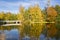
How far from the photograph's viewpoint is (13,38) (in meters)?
3.86

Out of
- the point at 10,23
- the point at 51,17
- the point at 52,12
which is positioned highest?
the point at 52,12

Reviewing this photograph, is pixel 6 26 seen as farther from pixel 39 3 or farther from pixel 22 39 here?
pixel 39 3

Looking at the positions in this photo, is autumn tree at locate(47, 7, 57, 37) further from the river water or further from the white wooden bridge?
the white wooden bridge

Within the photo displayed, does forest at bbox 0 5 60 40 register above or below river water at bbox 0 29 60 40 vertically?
above

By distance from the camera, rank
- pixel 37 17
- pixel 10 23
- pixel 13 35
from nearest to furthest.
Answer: pixel 13 35 → pixel 10 23 → pixel 37 17

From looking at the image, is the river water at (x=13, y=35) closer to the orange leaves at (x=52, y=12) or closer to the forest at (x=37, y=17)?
the forest at (x=37, y=17)

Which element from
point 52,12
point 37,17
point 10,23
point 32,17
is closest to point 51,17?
point 52,12

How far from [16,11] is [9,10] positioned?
204mm

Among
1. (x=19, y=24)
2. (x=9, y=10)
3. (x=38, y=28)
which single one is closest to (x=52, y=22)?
(x=38, y=28)

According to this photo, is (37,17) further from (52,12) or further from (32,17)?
(52,12)

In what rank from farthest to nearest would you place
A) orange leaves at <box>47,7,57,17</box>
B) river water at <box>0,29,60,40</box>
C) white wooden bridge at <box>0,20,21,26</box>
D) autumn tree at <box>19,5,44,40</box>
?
orange leaves at <box>47,7,57,17</box>, autumn tree at <box>19,5,44,40</box>, white wooden bridge at <box>0,20,21,26</box>, river water at <box>0,29,60,40</box>

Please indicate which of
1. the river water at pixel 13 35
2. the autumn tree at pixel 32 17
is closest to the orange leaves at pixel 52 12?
the autumn tree at pixel 32 17

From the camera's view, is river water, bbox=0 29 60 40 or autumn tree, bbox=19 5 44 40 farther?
autumn tree, bbox=19 5 44 40

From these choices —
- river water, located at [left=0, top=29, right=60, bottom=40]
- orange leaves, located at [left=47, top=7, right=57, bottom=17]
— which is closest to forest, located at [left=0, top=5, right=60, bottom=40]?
orange leaves, located at [left=47, top=7, right=57, bottom=17]
